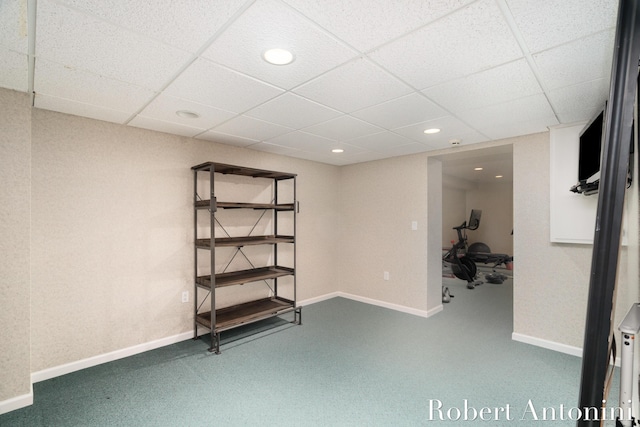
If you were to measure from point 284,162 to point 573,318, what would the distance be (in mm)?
3738

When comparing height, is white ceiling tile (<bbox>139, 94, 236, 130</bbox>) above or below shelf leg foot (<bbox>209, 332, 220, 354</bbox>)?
above

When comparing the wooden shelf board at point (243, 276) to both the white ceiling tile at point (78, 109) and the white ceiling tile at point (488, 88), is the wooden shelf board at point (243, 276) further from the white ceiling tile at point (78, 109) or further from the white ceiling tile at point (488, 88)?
the white ceiling tile at point (488, 88)

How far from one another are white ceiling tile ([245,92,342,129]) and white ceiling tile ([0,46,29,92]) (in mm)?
1371

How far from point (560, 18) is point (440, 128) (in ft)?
5.40

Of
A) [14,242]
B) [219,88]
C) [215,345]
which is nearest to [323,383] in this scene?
[215,345]

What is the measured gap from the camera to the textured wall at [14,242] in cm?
201

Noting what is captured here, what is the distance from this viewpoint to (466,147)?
362 centimetres

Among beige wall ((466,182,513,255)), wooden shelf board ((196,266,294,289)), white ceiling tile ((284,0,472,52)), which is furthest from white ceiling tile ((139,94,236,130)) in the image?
beige wall ((466,182,513,255))

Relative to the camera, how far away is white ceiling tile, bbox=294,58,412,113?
177 cm

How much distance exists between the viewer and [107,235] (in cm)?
274

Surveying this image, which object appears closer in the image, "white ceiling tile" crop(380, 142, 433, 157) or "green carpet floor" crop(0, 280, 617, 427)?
"green carpet floor" crop(0, 280, 617, 427)

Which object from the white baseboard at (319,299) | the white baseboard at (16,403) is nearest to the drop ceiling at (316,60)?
the white baseboard at (16,403)

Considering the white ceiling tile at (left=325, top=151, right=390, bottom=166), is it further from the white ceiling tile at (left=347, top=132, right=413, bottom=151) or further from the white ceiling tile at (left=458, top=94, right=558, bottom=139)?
the white ceiling tile at (left=458, top=94, right=558, bottom=139)

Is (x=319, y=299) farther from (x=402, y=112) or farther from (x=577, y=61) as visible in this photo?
(x=577, y=61)
